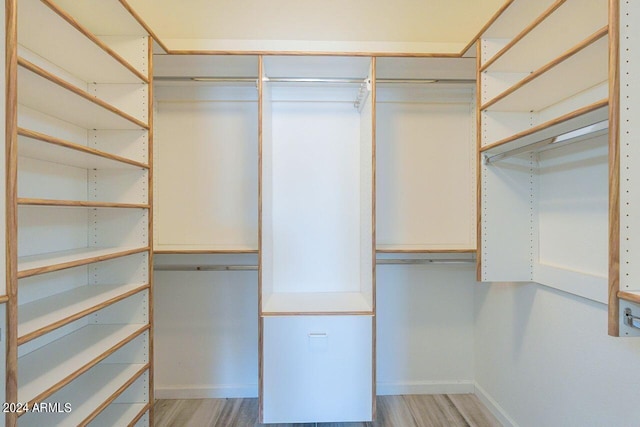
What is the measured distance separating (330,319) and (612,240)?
1246 mm

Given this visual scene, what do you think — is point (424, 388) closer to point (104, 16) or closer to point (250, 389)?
point (250, 389)

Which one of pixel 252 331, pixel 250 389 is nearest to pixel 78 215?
pixel 252 331

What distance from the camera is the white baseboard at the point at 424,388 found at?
7.07ft

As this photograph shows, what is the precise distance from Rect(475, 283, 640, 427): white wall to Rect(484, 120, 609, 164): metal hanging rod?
71cm

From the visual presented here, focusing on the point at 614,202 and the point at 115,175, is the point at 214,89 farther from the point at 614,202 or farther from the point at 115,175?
the point at 614,202

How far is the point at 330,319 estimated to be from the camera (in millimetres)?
1669

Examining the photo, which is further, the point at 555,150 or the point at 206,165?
the point at 206,165

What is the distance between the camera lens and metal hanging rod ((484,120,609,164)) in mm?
960

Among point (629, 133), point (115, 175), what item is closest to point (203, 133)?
point (115, 175)

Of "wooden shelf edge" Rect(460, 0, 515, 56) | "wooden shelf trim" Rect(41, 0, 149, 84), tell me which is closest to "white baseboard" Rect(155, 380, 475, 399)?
"wooden shelf trim" Rect(41, 0, 149, 84)

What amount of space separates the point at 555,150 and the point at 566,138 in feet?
1.44

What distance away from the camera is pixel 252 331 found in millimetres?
2141

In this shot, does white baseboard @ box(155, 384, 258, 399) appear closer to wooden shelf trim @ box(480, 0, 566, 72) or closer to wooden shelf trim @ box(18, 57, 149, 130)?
wooden shelf trim @ box(18, 57, 149, 130)

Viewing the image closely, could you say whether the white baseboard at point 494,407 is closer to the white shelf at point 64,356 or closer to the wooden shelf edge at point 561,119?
the wooden shelf edge at point 561,119
